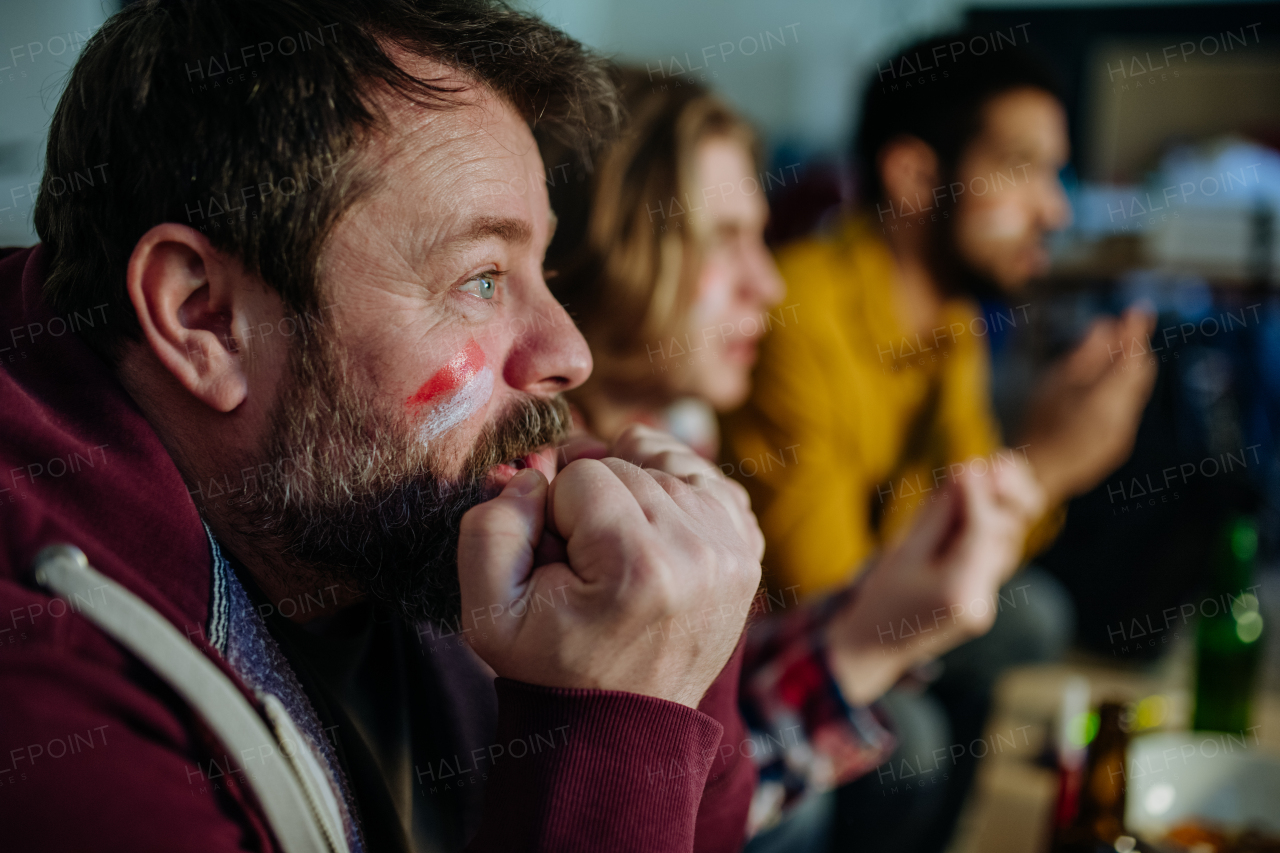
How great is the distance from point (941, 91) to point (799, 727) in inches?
64.7

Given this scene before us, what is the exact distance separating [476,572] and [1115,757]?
0.61 metres

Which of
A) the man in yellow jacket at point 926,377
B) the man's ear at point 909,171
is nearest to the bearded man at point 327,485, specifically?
the man in yellow jacket at point 926,377

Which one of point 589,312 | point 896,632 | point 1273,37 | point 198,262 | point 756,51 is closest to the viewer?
point 198,262

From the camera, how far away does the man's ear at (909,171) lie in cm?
209

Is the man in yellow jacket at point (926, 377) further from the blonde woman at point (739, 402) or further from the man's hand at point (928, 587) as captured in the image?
the man's hand at point (928, 587)

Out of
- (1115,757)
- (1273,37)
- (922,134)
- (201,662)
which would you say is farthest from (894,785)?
(1273,37)

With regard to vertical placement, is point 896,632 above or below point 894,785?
above

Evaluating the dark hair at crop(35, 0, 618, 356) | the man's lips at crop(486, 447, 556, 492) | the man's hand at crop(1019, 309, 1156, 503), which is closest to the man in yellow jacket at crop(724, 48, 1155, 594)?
the man's hand at crop(1019, 309, 1156, 503)

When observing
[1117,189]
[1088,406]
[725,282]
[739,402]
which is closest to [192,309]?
[725,282]

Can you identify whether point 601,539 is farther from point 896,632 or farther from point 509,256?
point 896,632

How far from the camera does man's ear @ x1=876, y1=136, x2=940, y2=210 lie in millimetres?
→ 2086

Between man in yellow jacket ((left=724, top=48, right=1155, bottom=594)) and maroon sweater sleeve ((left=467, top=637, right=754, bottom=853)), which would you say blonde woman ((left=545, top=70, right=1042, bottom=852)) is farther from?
maroon sweater sleeve ((left=467, top=637, right=754, bottom=853))

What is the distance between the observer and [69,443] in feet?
1.81

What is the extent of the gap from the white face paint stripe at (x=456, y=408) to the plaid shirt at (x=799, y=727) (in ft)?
1.44
